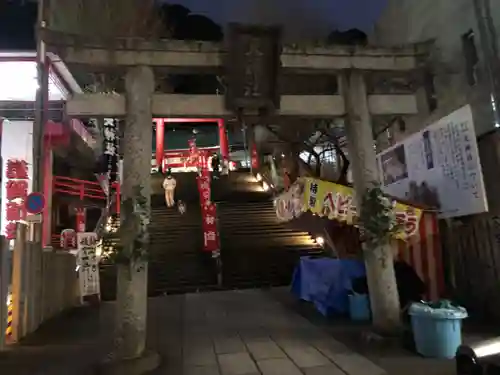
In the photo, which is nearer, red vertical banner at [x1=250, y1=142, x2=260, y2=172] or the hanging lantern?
the hanging lantern

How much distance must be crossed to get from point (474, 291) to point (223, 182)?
19.5 meters

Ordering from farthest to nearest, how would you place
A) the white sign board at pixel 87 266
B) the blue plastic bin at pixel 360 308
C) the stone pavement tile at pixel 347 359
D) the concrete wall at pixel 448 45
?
the white sign board at pixel 87 266
the blue plastic bin at pixel 360 308
the concrete wall at pixel 448 45
the stone pavement tile at pixel 347 359

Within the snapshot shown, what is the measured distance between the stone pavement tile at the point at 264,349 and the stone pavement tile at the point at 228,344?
0.53 feet

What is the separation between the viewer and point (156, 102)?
7.12 metres

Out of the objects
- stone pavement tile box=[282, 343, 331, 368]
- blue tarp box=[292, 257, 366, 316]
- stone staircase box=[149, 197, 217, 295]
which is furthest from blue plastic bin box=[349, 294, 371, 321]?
stone staircase box=[149, 197, 217, 295]

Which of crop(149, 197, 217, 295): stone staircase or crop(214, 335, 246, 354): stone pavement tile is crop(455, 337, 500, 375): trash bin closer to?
crop(214, 335, 246, 354): stone pavement tile

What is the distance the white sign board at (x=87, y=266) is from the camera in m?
13.1

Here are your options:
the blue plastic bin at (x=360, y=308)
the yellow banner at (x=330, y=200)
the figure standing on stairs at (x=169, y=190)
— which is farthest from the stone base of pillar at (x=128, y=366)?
the figure standing on stairs at (x=169, y=190)

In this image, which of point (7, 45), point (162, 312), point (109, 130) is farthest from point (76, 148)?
point (162, 312)

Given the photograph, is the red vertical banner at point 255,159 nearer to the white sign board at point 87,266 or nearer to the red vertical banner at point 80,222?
the red vertical banner at point 80,222

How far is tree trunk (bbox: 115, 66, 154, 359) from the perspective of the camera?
20.4ft

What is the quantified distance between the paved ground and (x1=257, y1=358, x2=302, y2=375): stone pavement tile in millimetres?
14

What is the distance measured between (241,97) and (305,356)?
4.33 m

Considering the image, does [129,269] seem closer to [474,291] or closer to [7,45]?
[474,291]
